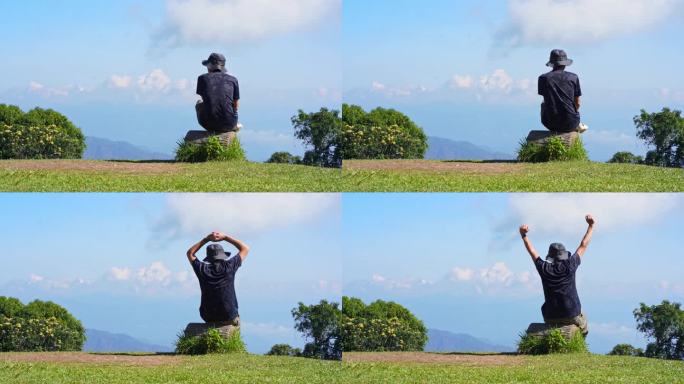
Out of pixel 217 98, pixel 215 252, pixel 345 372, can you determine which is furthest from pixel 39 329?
pixel 345 372

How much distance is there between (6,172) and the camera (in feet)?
67.9

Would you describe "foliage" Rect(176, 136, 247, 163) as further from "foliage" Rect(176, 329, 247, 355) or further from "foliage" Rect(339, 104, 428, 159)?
"foliage" Rect(176, 329, 247, 355)

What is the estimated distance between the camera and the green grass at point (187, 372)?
53.0 feet

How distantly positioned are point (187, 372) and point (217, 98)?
706 cm

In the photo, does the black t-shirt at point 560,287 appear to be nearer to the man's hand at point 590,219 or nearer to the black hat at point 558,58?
the man's hand at point 590,219

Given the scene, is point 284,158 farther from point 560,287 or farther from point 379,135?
point 560,287

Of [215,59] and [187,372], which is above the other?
[215,59]

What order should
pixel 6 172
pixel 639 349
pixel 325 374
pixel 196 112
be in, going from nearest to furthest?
pixel 325 374 < pixel 6 172 < pixel 196 112 < pixel 639 349

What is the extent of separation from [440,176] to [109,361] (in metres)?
6.59

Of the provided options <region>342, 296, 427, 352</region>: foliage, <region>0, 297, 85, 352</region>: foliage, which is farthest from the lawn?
<region>0, 297, 85, 352</region>: foliage

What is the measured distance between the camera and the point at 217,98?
22.1 m

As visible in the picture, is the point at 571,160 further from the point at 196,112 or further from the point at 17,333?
the point at 17,333

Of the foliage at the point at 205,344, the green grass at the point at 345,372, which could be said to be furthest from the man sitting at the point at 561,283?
the foliage at the point at 205,344

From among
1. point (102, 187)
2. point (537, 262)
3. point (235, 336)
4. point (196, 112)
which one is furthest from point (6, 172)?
point (537, 262)
